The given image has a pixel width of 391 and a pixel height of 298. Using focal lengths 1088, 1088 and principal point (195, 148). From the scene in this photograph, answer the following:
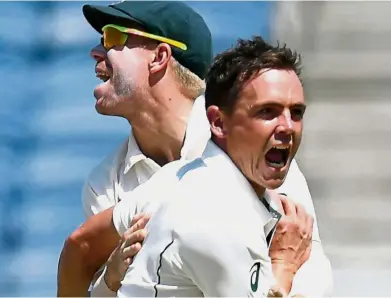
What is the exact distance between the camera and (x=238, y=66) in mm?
2617

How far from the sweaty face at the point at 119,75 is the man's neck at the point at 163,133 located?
8 cm

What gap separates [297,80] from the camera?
2637mm

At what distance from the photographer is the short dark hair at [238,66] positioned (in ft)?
8.53

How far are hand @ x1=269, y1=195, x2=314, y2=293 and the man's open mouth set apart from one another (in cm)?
18

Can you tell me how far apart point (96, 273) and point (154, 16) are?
0.83 m

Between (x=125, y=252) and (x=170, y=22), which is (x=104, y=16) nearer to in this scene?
(x=170, y=22)

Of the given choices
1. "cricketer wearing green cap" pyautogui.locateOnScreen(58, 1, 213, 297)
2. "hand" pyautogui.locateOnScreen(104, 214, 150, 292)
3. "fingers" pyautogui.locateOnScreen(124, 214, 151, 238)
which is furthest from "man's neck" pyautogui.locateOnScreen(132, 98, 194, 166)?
"fingers" pyautogui.locateOnScreen(124, 214, 151, 238)

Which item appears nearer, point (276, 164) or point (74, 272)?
point (276, 164)

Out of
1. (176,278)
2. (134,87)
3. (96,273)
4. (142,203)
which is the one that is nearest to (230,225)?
(176,278)

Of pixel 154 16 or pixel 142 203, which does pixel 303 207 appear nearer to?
pixel 142 203

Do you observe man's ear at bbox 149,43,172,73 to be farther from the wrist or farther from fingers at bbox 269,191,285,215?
the wrist

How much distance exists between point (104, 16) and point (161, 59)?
8.8 inches

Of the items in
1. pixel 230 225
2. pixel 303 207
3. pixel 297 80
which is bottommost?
pixel 303 207

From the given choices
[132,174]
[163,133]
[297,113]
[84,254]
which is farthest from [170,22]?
[297,113]
